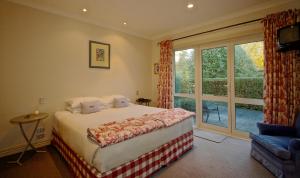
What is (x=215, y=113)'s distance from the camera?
3846mm

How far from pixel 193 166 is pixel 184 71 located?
265 centimetres

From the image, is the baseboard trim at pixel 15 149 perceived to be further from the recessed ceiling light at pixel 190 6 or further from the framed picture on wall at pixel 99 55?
the recessed ceiling light at pixel 190 6

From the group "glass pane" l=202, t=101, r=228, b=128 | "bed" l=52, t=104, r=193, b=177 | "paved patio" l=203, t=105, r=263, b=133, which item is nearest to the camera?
"bed" l=52, t=104, r=193, b=177

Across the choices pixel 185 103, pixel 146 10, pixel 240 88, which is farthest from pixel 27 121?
pixel 240 88

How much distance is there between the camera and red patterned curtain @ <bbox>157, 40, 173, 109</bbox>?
434 centimetres

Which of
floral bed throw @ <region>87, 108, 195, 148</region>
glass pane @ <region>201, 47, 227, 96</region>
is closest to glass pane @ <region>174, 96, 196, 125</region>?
glass pane @ <region>201, 47, 227, 96</region>

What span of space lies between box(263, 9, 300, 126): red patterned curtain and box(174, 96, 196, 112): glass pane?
1.67 meters

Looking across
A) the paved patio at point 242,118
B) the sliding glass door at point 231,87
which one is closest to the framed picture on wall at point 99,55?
the sliding glass door at point 231,87

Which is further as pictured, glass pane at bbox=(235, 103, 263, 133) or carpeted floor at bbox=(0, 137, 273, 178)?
glass pane at bbox=(235, 103, 263, 133)

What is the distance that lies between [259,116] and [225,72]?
1148 millimetres

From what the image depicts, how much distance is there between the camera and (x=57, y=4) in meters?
2.84

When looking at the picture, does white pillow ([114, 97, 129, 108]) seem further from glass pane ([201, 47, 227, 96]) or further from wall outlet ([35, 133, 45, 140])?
glass pane ([201, 47, 227, 96])

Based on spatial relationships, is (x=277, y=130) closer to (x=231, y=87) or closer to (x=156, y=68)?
(x=231, y=87)

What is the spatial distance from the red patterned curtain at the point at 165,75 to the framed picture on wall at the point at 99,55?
5.02 feet
